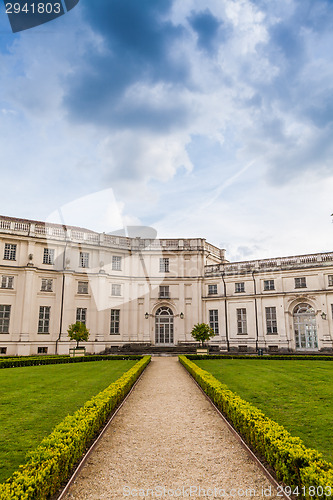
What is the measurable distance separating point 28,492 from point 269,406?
7.98m

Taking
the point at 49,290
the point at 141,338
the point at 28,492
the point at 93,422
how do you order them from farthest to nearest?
the point at 141,338 < the point at 49,290 < the point at 93,422 < the point at 28,492

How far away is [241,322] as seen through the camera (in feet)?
127

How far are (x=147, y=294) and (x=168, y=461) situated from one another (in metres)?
33.6

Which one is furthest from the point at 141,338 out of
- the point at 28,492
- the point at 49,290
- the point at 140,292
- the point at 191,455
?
the point at 28,492

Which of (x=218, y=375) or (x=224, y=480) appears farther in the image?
(x=218, y=375)

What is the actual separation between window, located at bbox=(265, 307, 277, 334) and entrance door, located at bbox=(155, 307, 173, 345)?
419 inches

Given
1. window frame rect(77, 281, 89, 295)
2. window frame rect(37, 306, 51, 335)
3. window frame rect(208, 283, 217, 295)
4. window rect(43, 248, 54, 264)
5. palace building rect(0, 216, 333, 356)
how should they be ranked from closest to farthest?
palace building rect(0, 216, 333, 356) < window frame rect(37, 306, 51, 335) < window rect(43, 248, 54, 264) < window frame rect(77, 281, 89, 295) < window frame rect(208, 283, 217, 295)

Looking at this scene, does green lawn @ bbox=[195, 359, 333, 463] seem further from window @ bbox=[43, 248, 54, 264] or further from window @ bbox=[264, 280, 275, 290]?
window @ bbox=[43, 248, 54, 264]

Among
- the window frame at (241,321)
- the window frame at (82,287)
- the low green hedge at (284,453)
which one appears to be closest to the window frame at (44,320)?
the window frame at (82,287)

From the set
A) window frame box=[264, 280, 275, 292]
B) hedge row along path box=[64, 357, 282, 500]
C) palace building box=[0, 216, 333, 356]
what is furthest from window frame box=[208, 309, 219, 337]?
hedge row along path box=[64, 357, 282, 500]

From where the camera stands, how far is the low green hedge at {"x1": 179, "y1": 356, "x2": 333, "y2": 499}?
15.9 feet

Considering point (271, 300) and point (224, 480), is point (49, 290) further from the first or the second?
point (224, 480)

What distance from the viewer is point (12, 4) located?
12852 millimetres

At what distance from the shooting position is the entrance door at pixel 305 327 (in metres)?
34.7
